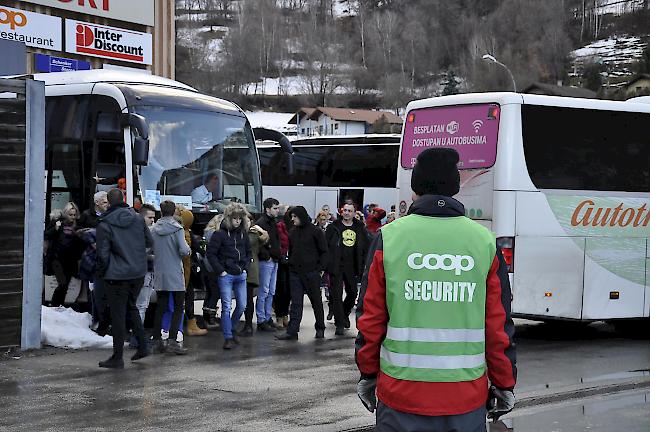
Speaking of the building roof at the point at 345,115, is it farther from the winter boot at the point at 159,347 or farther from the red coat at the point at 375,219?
the winter boot at the point at 159,347

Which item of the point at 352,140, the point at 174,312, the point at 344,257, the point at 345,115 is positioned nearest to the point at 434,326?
the point at 174,312

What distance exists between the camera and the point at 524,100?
13125 millimetres

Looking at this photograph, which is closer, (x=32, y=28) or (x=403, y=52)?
(x=32, y=28)

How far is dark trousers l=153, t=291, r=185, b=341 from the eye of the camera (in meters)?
11.8

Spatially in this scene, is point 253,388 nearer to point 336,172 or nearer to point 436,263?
point 436,263

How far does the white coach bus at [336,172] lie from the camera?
30781 mm

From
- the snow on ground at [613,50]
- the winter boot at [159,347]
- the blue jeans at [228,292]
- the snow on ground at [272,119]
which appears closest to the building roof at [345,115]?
the snow on ground at [272,119]

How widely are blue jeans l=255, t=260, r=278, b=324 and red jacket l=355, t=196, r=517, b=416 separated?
950 cm

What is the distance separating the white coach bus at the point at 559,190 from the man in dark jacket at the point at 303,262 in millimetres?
1553

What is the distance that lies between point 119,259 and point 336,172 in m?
21.8

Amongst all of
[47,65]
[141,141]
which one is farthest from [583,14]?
[141,141]

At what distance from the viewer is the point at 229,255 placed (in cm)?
1252

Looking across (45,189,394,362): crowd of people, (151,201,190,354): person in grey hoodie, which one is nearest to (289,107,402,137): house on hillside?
(45,189,394,362): crowd of people

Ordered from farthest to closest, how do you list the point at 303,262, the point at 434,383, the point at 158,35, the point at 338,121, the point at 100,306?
the point at 338,121, the point at 158,35, the point at 303,262, the point at 100,306, the point at 434,383
